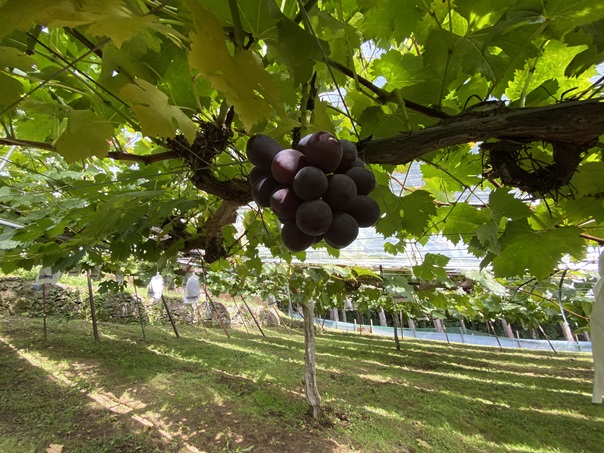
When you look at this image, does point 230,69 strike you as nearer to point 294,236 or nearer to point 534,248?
point 294,236

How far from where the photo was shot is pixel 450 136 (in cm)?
90

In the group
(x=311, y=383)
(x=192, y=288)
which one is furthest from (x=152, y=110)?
(x=192, y=288)

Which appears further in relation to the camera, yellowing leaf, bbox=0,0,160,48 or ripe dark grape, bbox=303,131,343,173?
ripe dark grape, bbox=303,131,343,173

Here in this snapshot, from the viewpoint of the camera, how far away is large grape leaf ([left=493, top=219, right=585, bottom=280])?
143cm

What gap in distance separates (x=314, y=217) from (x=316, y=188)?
6 cm

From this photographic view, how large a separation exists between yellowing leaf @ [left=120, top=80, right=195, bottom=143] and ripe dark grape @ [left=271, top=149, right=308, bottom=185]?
0.30m

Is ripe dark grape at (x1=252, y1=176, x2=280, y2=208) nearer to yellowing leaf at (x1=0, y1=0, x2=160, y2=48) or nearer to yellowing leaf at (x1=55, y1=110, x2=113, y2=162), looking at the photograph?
yellowing leaf at (x1=0, y1=0, x2=160, y2=48)

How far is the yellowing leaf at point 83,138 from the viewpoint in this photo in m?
0.94

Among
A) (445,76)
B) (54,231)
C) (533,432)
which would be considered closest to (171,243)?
(54,231)

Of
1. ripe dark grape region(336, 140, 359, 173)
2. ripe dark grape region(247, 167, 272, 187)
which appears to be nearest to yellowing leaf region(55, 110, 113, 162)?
ripe dark grape region(247, 167, 272, 187)

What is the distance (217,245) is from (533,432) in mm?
6231

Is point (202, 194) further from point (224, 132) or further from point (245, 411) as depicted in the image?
point (245, 411)

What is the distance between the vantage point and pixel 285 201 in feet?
2.32

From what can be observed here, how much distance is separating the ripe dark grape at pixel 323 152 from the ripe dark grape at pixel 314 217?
8 cm
